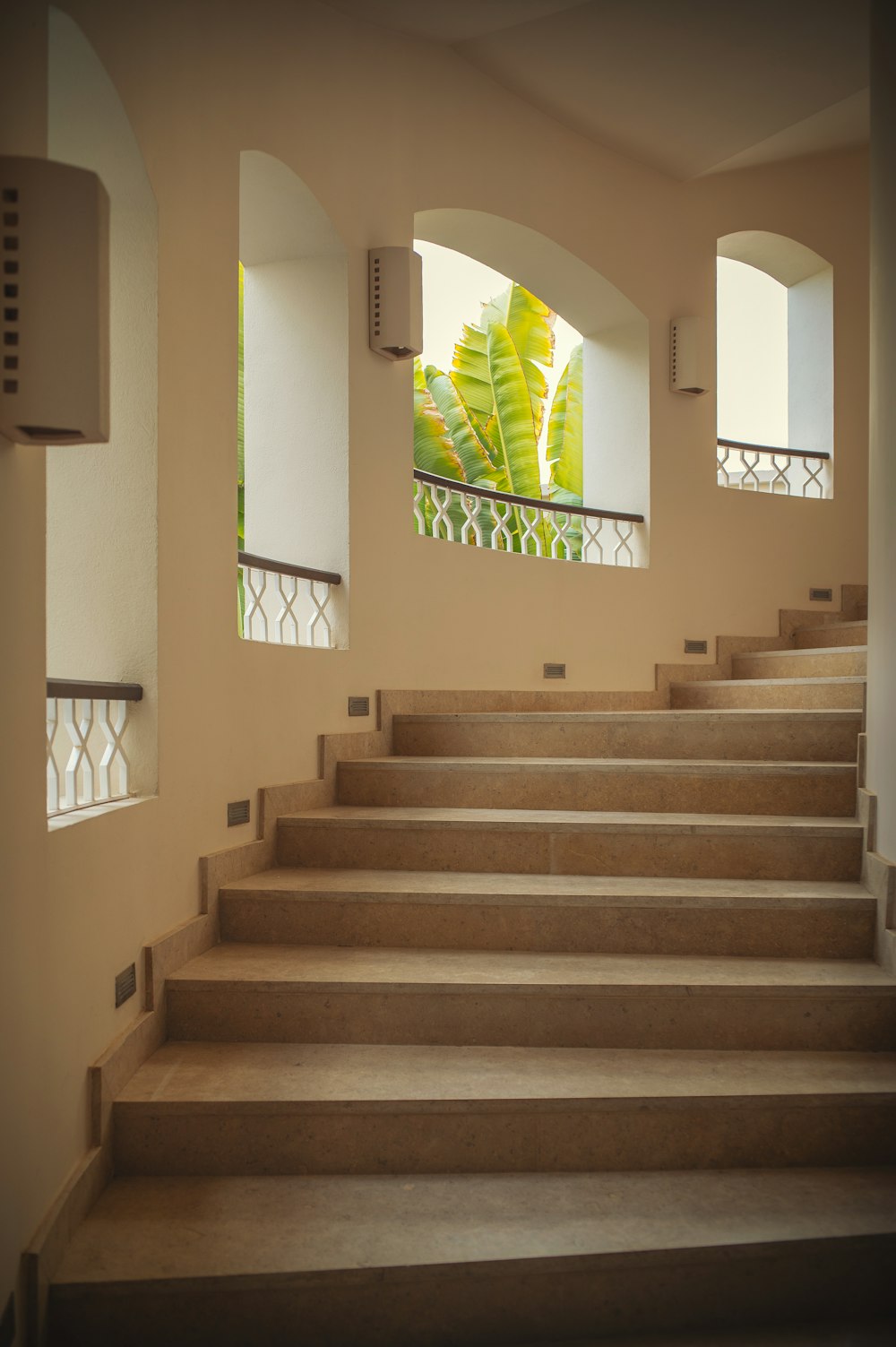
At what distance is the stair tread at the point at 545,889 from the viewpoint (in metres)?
3.24

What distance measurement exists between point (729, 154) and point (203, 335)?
4.17 meters

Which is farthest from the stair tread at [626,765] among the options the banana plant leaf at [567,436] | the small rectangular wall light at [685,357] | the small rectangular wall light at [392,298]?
the banana plant leaf at [567,436]

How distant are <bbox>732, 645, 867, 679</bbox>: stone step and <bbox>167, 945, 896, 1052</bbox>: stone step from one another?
234 centimetres

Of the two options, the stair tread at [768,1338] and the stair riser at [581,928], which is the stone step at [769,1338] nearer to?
the stair tread at [768,1338]

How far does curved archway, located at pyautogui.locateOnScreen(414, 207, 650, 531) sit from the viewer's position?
600 cm

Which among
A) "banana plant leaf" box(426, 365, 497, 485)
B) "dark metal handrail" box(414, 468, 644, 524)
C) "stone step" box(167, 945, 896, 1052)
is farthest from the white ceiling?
"stone step" box(167, 945, 896, 1052)

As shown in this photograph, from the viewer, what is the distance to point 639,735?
4.40 meters

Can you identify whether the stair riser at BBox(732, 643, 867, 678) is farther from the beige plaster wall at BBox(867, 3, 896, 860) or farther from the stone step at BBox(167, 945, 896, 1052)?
the stone step at BBox(167, 945, 896, 1052)

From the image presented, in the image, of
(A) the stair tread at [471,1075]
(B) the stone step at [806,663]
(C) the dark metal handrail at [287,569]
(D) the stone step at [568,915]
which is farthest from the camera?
(B) the stone step at [806,663]

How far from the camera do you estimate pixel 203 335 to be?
3.46 metres

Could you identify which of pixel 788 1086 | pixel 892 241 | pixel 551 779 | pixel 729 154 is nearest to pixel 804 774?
pixel 551 779

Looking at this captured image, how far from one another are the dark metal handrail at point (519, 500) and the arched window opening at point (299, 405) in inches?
23.9

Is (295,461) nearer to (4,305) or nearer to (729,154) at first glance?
(4,305)

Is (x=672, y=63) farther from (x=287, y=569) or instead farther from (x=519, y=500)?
(x=287, y=569)
